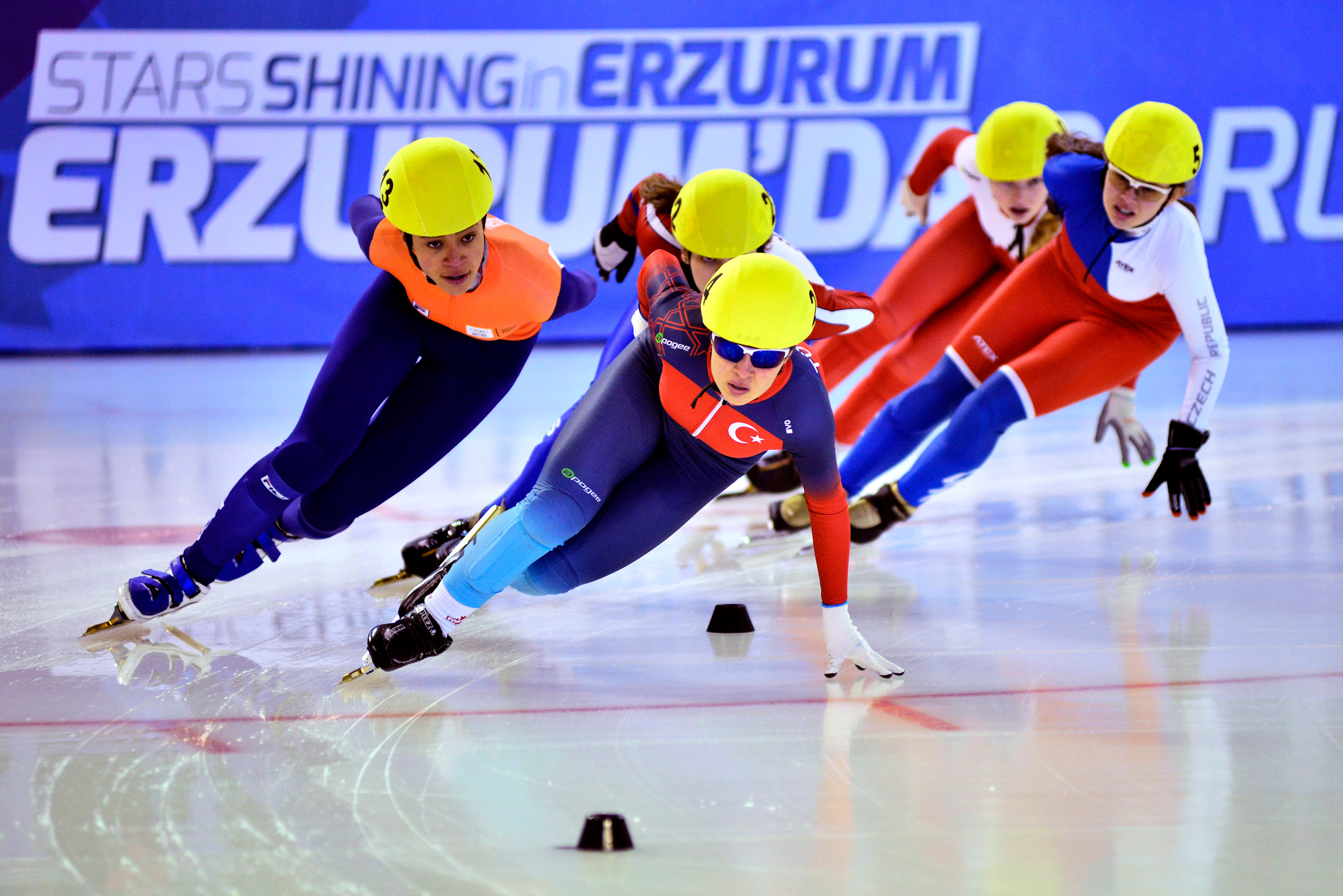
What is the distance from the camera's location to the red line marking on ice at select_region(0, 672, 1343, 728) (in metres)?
2.59

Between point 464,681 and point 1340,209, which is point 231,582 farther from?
point 1340,209

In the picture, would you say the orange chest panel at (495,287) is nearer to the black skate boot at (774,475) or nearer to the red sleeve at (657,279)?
the red sleeve at (657,279)

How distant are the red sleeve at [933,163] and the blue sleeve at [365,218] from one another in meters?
2.33

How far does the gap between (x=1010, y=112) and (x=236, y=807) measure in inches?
133

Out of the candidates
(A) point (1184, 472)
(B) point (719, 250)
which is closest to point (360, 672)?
(B) point (719, 250)

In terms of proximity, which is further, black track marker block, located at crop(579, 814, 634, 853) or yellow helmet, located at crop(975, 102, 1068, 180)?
yellow helmet, located at crop(975, 102, 1068, 180)

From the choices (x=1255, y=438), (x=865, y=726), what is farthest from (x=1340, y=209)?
(x=865, y=726)

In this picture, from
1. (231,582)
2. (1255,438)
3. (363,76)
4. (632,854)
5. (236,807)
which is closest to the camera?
(632,854)

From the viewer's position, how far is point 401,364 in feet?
11.1

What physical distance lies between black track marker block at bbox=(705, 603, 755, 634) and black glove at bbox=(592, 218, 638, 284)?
1.26m

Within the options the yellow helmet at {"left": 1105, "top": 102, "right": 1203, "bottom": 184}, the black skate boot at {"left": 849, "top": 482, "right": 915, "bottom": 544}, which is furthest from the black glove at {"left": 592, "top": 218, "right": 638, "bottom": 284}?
the yellow helmet at {"left": 1105, "top": 102, "right": 1203, "bottom": 184}

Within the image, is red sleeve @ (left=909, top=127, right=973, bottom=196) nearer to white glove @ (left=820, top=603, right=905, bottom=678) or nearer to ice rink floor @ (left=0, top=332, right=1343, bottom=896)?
ice rink floor @ (left=0, top=332, right=1343, bottom=896)

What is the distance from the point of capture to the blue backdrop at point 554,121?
32.3 ft

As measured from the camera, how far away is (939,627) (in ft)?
10.8
